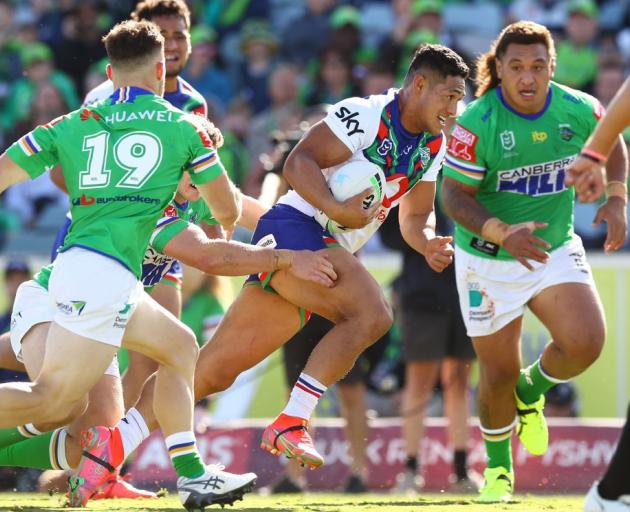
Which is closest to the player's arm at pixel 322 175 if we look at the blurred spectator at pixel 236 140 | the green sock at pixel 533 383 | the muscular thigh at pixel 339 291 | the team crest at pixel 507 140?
the muscular thigh at pixel 339 291

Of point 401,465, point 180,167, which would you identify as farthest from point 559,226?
point 401,465

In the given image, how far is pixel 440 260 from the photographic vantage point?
7.44 metres

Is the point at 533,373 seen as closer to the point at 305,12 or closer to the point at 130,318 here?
the point at 130,318

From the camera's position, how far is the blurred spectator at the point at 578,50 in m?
14.9

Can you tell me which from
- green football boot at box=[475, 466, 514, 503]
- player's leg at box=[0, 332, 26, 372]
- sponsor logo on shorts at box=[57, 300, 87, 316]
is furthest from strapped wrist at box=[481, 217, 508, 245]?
player's leg at box=[0, 332, 26, 372]

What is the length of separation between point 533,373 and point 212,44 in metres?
9.12

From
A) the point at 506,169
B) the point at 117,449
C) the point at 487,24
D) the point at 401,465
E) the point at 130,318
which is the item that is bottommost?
the point at 401,465

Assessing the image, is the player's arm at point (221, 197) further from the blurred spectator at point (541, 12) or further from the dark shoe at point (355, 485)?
the blurred spectator at point (541, 12)

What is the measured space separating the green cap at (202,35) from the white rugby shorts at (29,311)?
928 cm

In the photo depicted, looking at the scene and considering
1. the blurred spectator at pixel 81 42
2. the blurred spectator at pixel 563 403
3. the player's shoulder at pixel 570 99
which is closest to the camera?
the player's shoulder at pixel 570 99

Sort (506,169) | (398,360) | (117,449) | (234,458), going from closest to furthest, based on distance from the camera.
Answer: (117,449), (506,169), (234,458), (398,360)

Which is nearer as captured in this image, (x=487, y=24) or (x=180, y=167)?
(x=180, y=167)

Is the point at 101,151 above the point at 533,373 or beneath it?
above

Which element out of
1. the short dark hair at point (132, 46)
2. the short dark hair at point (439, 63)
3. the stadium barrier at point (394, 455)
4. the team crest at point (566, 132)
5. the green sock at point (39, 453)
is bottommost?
the stadium barrier at point (394, 455)
